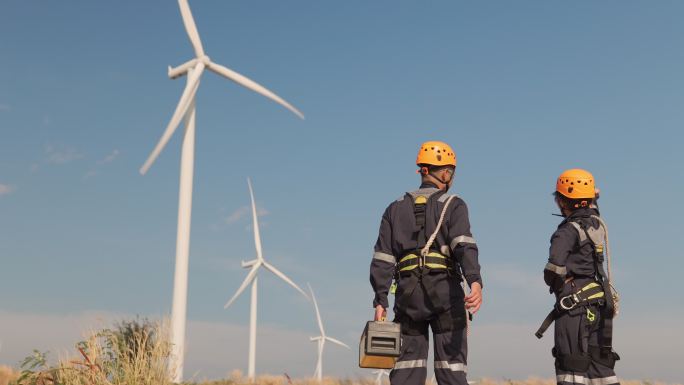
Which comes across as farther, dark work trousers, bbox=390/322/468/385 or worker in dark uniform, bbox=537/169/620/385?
worker in dark uniform, bbox=537/169/620/385

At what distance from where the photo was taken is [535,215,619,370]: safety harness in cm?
1009

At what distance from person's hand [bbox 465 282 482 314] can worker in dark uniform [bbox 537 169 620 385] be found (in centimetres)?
222

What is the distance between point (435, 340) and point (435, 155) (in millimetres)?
2352

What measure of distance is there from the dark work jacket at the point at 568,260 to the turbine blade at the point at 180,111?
1583cm

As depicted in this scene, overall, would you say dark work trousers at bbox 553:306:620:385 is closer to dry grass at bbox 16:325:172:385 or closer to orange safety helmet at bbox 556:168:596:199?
orange safety helmet at bbox 556:168:596:199

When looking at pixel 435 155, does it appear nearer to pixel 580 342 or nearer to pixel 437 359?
pixel 437 359

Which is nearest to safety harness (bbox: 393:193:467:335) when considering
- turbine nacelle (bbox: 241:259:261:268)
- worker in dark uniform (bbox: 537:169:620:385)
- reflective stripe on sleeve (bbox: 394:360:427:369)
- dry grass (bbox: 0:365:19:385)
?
reflective stripe on sleeve (bbox: 394:360:427:369)

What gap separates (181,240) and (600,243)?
18.0 meters

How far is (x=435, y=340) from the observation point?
8.79 metres

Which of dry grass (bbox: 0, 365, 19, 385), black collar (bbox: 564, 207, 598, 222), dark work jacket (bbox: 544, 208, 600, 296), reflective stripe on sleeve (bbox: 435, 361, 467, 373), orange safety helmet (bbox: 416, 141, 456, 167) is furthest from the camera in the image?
dry grass (bbox: 0, 365, 19, 385)

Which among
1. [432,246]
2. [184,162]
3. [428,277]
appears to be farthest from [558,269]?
[184,162]

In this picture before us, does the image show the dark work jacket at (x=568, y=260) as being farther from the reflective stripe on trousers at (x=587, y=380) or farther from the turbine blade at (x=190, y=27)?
the turbine blade at (x=190, y=27)

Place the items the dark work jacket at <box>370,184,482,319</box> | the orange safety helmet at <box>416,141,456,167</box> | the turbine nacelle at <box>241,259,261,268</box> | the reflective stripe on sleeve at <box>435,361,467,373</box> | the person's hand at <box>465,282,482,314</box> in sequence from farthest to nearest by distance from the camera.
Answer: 1. the turbine nacelle at <box>241,259,261,268</box>
2. the orange safety helmet at <box>416,141,456,167</box>
3. the dark work jacket at <box>370,184,482,319</box>
4. the reflective stripe on sleeve at <box>435,361,467,373</box>
5. the person's hand at <box>465,282,482,314</box>

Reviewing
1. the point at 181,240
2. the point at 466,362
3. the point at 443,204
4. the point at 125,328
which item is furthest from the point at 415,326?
the point at 181,240
